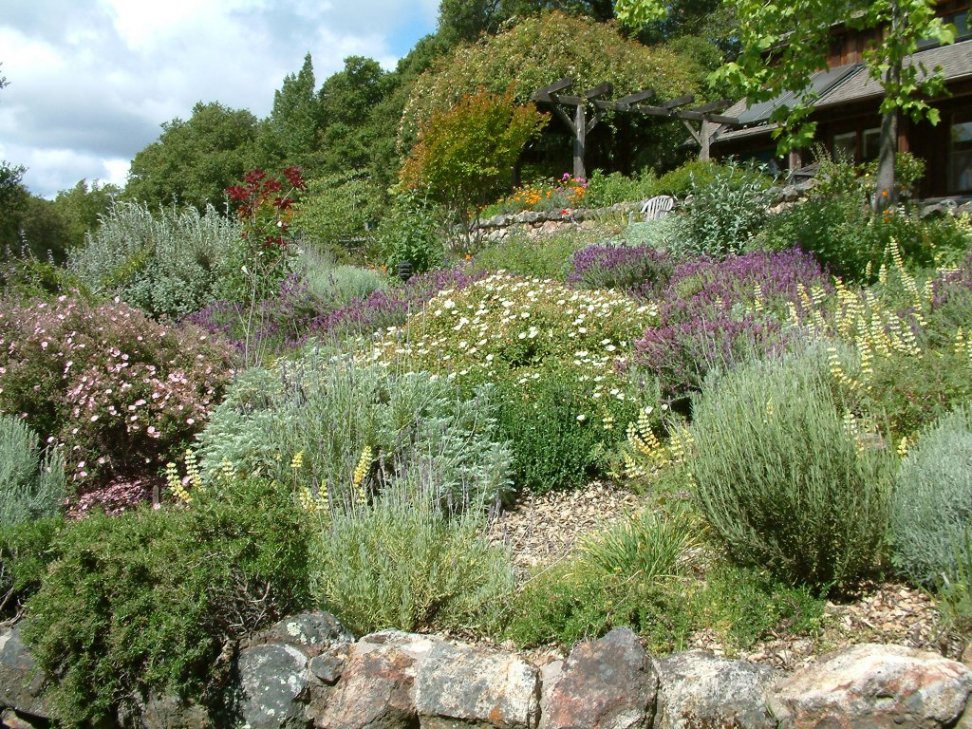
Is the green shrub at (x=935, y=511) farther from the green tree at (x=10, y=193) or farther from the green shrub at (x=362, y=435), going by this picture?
the green tree at (x=10, y=193)

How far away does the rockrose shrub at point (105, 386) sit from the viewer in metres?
5.50

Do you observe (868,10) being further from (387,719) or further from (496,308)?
(387,719)

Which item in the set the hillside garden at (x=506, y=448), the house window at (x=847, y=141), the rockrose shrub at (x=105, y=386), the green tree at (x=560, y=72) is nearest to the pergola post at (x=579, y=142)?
the green tree at (x=560, y=72)

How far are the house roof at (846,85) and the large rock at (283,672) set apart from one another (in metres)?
13.8

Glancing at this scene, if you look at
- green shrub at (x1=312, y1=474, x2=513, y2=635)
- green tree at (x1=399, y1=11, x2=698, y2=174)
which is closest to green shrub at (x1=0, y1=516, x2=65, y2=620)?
green shrub at (x1=312, y1=474, x2=513, y2=635)

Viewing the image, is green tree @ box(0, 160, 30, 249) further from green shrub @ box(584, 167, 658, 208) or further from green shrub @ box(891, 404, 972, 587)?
green shrub @ box(891, 404, 972, 587)

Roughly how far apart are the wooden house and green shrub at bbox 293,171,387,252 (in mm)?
8071

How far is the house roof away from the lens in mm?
16859

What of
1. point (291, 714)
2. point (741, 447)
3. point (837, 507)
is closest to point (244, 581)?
point (291, 714)

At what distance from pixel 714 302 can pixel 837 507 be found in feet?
10.3

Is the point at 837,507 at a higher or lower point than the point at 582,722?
higher

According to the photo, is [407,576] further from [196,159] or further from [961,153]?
[196,159]

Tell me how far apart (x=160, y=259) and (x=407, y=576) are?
917 cm

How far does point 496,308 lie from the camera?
7059 mm
